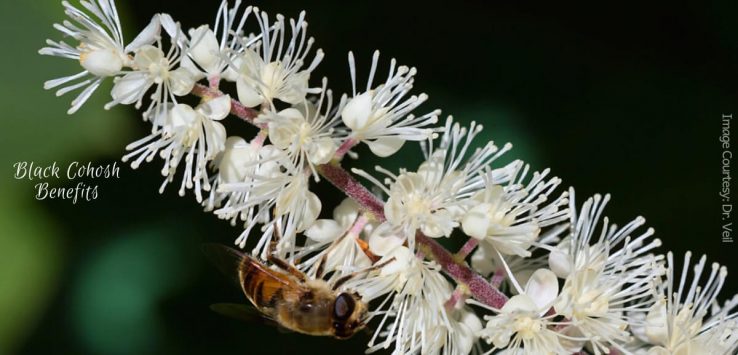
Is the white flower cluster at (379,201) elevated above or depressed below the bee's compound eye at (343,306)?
above

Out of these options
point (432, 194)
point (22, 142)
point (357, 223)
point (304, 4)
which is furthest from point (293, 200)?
point (304, 4)

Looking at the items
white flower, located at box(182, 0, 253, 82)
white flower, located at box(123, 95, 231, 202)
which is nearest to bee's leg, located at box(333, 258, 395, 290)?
white flower, located at box(123, 95, 231, 202)

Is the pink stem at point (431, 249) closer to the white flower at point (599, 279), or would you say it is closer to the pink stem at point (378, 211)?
the pink stem at point (378, 211)

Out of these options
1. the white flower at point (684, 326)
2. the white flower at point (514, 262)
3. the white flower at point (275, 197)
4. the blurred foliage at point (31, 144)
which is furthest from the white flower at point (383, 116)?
the blurred foliage at point (31, 144)

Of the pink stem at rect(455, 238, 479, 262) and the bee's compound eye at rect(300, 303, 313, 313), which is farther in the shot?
the bee's compound eye at rect(300, 303, 313, 313)

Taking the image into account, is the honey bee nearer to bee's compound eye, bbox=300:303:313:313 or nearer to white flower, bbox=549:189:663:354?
bee's compound eye, bbox=300:303:313:313

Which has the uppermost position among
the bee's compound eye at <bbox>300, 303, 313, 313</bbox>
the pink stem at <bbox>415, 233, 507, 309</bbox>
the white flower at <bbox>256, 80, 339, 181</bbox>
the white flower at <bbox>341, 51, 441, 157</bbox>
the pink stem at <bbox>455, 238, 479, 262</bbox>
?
the white flower at <bbox>341, 51, 441, 157</bbox>

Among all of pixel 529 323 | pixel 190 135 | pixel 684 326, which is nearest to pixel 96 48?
pixel 190 135

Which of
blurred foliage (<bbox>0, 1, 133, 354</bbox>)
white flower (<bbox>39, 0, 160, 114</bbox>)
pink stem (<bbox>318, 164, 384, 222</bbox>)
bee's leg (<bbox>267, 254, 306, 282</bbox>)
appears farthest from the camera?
blurred foliage (<bbox>0, 1, 133, 354</bbox>)
